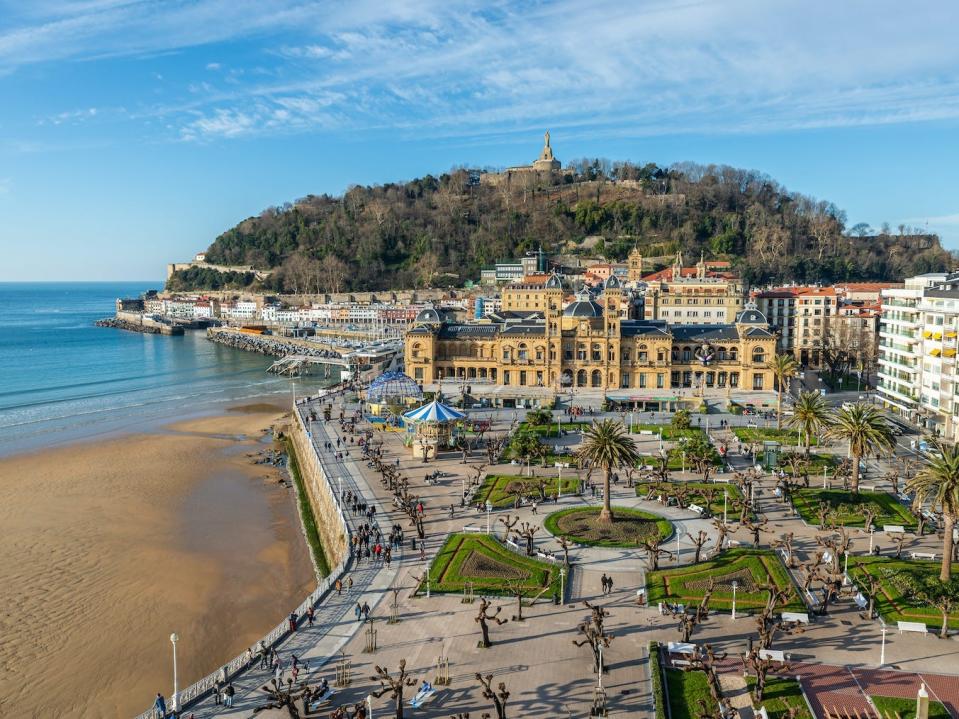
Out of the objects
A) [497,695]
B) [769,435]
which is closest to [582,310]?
[769,435]

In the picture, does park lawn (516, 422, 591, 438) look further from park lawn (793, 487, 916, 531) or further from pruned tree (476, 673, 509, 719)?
pruned tree (476, 673, 509, 719)

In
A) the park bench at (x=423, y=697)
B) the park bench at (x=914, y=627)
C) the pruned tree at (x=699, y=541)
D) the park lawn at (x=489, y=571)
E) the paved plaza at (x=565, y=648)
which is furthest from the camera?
the pruned tree at (x=699, y=541)

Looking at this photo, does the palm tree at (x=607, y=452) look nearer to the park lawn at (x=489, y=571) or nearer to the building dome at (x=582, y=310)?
the park lawn at (x=489, y=571)

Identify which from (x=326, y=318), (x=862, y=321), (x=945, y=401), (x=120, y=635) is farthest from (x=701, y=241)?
(x=120, y=635)

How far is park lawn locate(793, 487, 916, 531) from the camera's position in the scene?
34.9m

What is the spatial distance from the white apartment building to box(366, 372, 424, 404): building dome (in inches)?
1500

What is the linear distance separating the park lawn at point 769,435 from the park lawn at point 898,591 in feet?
68.6

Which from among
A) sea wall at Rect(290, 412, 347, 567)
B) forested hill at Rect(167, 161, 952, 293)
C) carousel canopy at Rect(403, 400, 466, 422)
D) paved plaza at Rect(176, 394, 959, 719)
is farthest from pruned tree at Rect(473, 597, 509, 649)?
forested hill at Rect(167, 161, 952, 293)

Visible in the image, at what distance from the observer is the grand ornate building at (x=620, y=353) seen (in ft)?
229

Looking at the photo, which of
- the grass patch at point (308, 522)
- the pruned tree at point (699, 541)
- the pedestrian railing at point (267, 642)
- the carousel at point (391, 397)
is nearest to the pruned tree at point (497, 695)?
the pedestrian railing at point (267, 642)

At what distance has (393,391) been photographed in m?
60.8

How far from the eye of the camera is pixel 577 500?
129ft

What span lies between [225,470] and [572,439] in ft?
82.9

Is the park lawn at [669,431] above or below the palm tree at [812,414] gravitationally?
below
